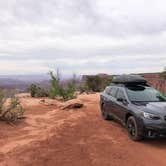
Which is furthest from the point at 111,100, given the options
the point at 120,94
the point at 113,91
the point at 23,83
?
the point at 23,83

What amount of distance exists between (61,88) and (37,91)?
12.9 ft

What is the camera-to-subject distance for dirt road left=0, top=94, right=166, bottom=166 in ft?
24.4

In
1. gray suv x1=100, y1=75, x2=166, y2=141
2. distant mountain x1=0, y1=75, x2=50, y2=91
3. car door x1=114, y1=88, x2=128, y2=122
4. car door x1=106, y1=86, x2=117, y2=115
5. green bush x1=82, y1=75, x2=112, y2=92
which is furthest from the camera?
green bush x1=82, y1=75, x2=112, y2=92

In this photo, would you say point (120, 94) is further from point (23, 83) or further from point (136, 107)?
point (23, 83)

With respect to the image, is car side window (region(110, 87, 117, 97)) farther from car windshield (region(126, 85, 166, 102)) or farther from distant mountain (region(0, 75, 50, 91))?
distant mountain (region(0, 75, 50, 91))

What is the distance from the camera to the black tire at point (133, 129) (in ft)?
29.7

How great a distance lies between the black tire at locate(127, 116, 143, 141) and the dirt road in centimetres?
15

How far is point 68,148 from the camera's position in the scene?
324 inches

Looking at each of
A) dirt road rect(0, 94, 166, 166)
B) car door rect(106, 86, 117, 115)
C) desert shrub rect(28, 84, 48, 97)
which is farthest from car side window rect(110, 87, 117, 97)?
desert shrub rect(28, 84, 48, 97)

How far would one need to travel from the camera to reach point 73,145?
27.9ft

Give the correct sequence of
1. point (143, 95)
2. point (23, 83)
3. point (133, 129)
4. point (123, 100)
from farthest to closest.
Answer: point (23, 83) → point (143, 95) → point (123, 100) → point (133, 129)

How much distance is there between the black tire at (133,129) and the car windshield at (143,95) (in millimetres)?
786

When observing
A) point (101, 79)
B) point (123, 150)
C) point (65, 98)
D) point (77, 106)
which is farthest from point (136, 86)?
point (101, 79)

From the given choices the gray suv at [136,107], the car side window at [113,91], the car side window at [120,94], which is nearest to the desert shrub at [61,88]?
the gray suv at [136,107]
